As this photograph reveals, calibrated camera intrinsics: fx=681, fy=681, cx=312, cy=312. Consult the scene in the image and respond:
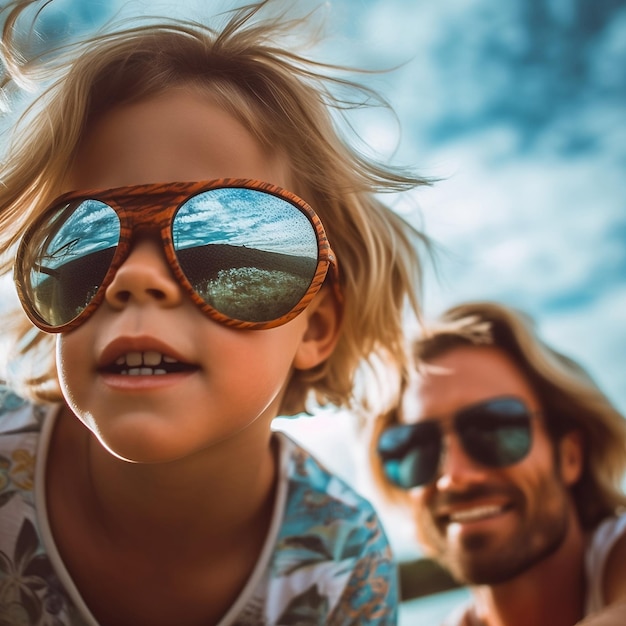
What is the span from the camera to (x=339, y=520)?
2023 millimetres

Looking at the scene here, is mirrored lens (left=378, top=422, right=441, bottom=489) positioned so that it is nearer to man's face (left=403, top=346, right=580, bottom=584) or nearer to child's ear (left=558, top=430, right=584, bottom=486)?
man's face (left=403, top=346, right=580, bottom=584)

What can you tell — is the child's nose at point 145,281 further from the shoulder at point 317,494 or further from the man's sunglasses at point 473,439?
the man's sunglasses at point 473,439

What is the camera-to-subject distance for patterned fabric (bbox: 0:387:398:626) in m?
Answer: 1.68

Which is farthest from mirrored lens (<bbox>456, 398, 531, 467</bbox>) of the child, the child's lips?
the child's lips

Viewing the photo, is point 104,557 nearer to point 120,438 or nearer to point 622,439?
point 120,438

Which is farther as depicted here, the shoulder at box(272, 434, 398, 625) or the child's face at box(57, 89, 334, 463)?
the shoulder at box(272, 434, 398, 625)

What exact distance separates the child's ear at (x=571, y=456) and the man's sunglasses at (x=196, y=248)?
1.95 meters

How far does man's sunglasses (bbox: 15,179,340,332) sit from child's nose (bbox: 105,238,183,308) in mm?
19

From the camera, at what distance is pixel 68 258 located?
1.35m

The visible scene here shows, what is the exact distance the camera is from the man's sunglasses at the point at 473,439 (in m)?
2.66

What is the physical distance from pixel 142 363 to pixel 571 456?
2327mm

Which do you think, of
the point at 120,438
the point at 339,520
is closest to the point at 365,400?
the point at 339,520

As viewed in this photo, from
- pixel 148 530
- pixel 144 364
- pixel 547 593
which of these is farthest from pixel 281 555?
pixel 547 593

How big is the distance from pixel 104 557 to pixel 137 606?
0.50 ft
